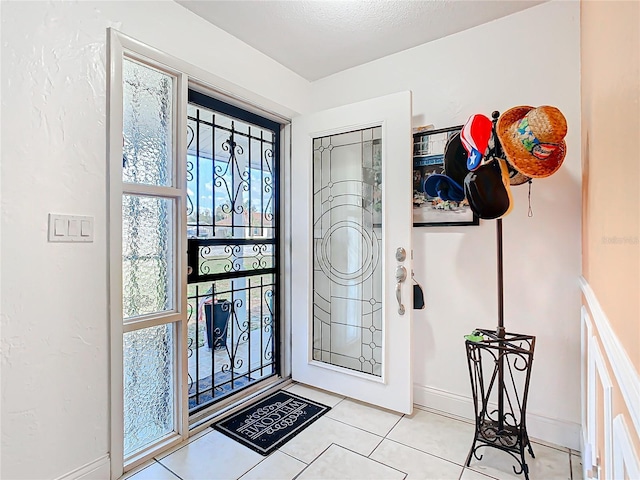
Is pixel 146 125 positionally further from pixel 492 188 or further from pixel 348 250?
pixel 492 188

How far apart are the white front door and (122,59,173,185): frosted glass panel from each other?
102 cm

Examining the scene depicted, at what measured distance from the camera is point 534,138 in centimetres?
137

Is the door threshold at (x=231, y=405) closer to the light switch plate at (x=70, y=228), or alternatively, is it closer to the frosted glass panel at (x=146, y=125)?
the light switch plate at (x=70, y=228)

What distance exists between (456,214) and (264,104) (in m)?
1.56

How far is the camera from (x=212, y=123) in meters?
2.29

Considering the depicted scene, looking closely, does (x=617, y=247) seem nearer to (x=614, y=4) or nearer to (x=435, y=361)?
(x=614, y=4)

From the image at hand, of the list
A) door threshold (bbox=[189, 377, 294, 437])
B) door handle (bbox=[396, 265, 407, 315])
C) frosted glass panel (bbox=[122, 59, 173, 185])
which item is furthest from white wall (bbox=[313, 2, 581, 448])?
frosted glass panel (bbox=[122, 59, 173, 185])

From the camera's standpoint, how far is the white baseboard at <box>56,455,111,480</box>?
149cm

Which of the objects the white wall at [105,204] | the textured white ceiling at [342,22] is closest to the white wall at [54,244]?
the white wall at [105,204]

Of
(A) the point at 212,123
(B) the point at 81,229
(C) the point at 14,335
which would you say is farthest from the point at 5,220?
(A) the point at 212,123

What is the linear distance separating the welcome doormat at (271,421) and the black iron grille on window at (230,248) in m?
0.25

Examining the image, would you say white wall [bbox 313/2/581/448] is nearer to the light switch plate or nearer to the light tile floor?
the light tile floor

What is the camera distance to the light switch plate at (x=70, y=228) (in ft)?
4.72

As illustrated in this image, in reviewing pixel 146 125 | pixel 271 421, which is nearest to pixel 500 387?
pixel 271 421
